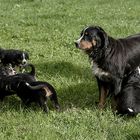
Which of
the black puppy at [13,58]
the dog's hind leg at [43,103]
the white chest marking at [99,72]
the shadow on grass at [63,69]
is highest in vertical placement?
the white chest marking at [99,72]

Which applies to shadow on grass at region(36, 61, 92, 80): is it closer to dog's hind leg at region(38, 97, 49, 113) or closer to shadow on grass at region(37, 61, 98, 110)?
shadow on grass at region(37, 61, 98, 110)

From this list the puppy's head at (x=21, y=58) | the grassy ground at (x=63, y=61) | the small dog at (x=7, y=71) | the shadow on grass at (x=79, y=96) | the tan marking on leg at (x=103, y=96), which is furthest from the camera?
the puppy's head at (x=21, y=58)

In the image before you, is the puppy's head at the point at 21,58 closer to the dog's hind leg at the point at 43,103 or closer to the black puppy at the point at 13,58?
the black puppy at the point at 13,58

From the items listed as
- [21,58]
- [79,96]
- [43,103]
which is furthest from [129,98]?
[21,58]

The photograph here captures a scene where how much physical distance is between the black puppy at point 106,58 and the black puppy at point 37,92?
0.88m

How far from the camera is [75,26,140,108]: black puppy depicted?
771 cm

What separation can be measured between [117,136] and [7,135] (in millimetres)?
1601

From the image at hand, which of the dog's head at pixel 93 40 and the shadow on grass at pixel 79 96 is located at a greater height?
the dog's head at pixel 93 40

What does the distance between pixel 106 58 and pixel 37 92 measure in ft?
4.26

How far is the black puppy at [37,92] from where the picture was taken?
24.5 ft

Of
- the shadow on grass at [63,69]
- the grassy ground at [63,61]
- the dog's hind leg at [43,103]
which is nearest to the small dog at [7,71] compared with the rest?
the grassy ground at [63,61]

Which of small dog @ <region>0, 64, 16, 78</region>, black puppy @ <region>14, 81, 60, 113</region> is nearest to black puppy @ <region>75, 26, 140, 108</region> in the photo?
black puppy @ <region>14, 81, 60, 113</region>

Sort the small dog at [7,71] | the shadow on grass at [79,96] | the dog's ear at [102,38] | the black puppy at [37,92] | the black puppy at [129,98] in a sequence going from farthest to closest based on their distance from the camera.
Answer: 1. the small dog at [7,71]
2. the shadow on grass at [79,96]
3. the dog's ear at [102,38]
4. the black puppy at [37,92]
5. the black puppy at [129,98]

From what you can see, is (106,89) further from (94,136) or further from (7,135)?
(7,135)
